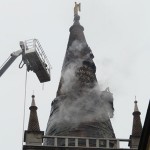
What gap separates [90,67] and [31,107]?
774cm

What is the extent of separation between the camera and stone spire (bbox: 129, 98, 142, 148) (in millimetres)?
36469

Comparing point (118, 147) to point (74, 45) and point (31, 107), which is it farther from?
point (74, 45)

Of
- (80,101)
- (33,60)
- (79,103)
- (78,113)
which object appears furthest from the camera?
(80,101)

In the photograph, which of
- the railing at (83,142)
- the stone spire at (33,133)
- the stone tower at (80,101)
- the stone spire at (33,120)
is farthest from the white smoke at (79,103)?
the stone spire at (33,133)

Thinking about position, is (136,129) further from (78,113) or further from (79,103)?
(79,103)

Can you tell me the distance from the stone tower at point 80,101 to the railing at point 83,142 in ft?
2.62

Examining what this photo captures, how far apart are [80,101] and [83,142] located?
525 centimetres

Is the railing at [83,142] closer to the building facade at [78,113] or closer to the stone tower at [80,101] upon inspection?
the building facade at [78,113]

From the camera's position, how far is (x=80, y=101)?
136 ft

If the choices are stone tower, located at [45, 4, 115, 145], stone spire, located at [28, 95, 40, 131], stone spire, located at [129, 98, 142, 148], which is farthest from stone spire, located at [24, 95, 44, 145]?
stone spire, located at [129, 98, 142, 148]

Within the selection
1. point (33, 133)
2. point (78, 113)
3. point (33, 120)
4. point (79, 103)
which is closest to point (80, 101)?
point (79, 103)

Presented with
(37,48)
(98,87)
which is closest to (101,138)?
(98,87)

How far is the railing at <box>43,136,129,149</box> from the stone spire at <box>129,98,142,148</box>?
0.46 m

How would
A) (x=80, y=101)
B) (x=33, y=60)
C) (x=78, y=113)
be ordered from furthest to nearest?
(x=80, y=101), (x=78, y=113), (x=33, y=60)
